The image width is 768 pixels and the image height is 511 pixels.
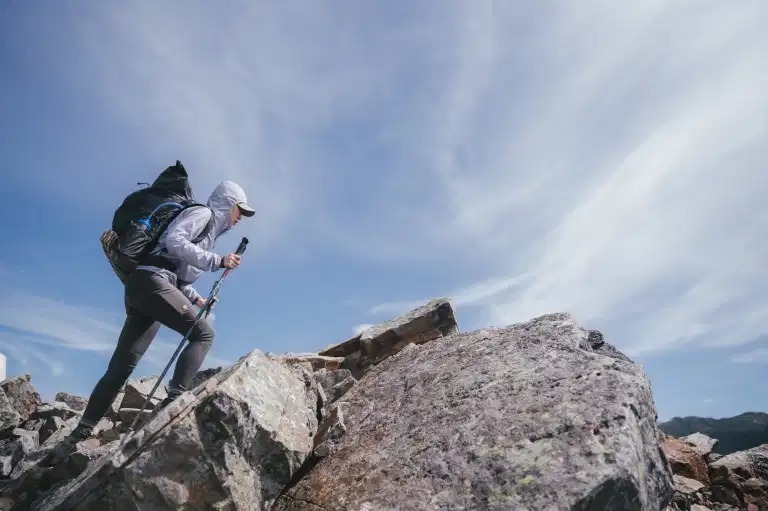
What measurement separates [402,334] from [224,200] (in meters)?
4.93

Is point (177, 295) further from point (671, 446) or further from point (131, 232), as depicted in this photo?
point (671, 446)

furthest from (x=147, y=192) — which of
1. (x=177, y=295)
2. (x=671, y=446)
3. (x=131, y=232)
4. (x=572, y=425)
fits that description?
(x=671, y=446)

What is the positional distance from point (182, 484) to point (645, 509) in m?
5.12

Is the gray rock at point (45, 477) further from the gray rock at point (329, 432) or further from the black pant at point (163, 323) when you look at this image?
the gray rock at point (329, 432)

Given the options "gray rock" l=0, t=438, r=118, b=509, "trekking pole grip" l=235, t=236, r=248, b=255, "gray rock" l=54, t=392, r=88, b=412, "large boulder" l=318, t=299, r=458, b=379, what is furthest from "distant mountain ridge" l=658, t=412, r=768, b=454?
"gray rock" l=0, t=438, r=118, b=509

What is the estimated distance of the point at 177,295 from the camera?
25.4 ft

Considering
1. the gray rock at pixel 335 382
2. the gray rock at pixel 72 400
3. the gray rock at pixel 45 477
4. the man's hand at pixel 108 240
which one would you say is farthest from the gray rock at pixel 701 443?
the gray rock at pixel 72 400

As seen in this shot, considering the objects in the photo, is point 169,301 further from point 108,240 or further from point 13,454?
point 13,454

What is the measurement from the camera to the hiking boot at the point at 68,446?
793 cm

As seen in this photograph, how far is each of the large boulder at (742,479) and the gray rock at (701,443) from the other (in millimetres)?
1031

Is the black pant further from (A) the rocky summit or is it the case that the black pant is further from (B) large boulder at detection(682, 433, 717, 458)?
(B) large boulder at detection(682, 433, 717, 458)

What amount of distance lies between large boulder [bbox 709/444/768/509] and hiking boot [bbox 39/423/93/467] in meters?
17.1

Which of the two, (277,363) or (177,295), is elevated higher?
(177,295)

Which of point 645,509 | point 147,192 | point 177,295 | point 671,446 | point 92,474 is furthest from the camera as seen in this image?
point 671,446
